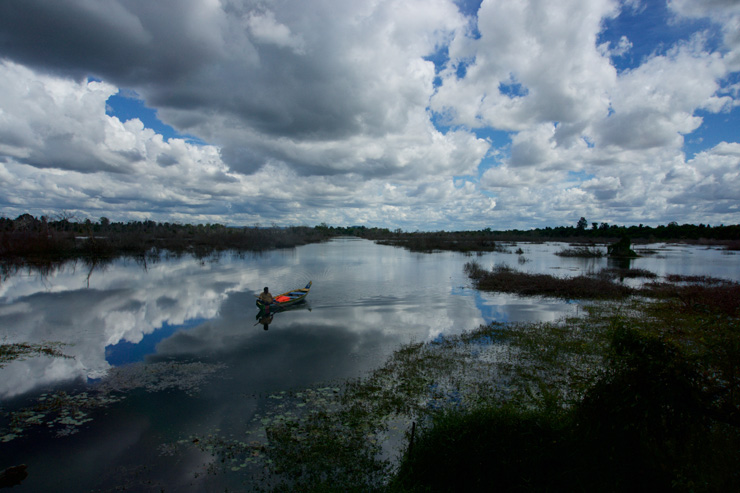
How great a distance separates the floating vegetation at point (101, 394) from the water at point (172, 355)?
0.04 metres

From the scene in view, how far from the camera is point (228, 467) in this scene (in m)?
6.97

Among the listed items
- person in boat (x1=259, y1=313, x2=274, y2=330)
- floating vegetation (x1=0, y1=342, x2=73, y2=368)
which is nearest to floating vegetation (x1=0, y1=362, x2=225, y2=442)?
floating vegetation (x1=0, y1=342, x2=73, y2=368)

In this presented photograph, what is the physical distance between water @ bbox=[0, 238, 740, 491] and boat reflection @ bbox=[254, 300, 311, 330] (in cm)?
35

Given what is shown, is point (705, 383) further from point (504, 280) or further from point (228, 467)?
point (504, 280)

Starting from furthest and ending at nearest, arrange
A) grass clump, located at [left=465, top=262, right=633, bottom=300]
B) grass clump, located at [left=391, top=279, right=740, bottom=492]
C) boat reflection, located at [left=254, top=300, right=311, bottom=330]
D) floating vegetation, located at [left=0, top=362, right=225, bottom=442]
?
grass clump, located at [left=465, top=262, right=633, bottom=300] → boat reflection, located at [left=254, top=300, right=311, bottom=330] → floating vegetation, located at [left=0, top=362, right=225, bottom=442] → grass clump, located at [left=391, top=279, right=740, bottom=492]

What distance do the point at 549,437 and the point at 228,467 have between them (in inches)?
237

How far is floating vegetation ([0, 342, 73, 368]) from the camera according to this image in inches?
497

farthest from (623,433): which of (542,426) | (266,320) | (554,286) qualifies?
(554,286)

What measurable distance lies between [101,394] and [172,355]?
11.5ft

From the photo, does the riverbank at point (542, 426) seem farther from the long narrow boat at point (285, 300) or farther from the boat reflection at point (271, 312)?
the long narrow boat at point (285, 300)

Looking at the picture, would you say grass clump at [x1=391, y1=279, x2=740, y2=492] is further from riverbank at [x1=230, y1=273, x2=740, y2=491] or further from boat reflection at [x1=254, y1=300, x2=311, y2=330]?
boat reflection at [x1=254, y1=300, x2=311, y2=330]

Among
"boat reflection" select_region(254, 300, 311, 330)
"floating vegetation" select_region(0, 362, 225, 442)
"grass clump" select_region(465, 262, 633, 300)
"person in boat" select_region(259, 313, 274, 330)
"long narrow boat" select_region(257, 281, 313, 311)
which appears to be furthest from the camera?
"grass clump" select_region(465, 262, 633, 300)

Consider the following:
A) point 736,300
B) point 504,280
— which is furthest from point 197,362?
point 736,300

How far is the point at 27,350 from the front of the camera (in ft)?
44.0
